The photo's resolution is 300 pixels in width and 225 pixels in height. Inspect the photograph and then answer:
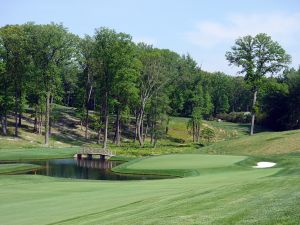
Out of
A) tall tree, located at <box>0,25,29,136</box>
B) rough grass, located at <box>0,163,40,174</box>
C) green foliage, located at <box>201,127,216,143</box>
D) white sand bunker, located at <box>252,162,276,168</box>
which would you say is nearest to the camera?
white sand bunker, located at <box>252,162,276,168</box>

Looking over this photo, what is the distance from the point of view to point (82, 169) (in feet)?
166

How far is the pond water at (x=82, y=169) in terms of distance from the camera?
1700 inches

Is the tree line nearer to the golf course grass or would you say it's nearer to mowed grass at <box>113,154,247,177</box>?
mowed grass at <box>113,154,247,177</box>

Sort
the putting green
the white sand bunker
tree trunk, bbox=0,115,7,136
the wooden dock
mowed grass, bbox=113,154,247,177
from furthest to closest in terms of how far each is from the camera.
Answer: tree trunk, bbox=0,115,7,136 < the wooden dock < the putting green < the white sand bunker < mowed grass, bbox=113,154,247,177

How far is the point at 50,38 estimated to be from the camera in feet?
249

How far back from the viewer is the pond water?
43.2 m

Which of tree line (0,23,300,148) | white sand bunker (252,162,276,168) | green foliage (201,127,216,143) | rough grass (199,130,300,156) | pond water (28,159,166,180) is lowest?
pond water (28,159,166,180)

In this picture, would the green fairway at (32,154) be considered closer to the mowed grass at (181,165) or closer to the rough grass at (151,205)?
the mowed grass at (181,165)

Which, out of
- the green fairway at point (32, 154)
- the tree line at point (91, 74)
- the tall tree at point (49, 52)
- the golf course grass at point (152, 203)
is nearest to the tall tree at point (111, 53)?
the tree line at point (91, 74)

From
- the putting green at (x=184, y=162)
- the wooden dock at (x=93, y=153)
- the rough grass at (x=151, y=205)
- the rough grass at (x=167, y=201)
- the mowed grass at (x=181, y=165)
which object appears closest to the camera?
the rough grass at (x=151, y=205)

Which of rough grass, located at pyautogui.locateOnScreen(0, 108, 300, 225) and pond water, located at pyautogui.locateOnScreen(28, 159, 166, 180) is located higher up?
rough grass, located at pyautogui.locateOnScreen(0, 108, 300, 225)

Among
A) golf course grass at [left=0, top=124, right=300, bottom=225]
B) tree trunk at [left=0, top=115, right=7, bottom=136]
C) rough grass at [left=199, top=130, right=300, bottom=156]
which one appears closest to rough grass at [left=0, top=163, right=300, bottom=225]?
golf course grass at [left=0, top=124, right=300, bottom=225]

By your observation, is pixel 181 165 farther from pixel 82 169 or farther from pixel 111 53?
pixel 111 53

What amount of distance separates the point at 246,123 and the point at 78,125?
2028 inches
